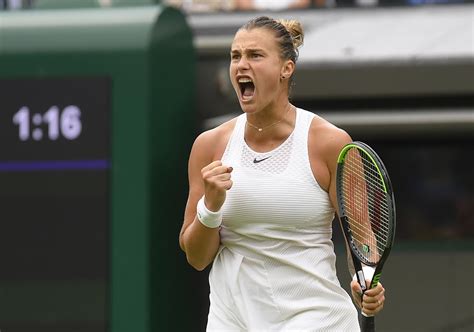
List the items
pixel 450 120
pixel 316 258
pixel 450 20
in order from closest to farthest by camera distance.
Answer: pixel 316 258 < pixel 450 120 < pixel 450 20

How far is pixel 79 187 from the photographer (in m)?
8.53

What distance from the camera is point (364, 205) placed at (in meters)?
4.06

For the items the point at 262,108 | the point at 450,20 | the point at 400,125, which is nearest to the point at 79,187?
the point at 400,125

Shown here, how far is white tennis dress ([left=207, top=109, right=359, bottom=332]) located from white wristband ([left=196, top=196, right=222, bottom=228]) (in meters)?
0.07

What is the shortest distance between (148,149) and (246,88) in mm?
4571

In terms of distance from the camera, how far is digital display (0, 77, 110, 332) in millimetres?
8523

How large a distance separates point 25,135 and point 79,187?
517mm

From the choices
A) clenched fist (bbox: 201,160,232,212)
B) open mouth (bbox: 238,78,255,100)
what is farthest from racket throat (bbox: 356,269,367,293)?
open mouth (bbox: 238,78,255,100)

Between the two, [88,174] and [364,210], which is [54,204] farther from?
[364,210]

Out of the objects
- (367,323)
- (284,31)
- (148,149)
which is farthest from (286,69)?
(148,149)

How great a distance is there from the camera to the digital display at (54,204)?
28.0 ft

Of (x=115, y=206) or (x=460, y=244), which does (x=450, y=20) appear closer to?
(x=460, y=244)

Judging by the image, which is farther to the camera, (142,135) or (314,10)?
(314,10)

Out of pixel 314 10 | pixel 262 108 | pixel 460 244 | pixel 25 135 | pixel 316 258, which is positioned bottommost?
pixel 460 244
